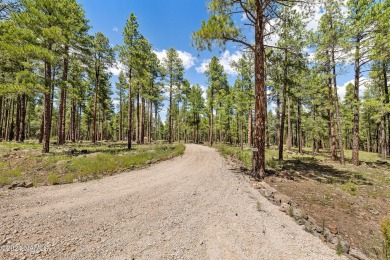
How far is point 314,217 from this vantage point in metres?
6.02

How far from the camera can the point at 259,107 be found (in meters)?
10.1

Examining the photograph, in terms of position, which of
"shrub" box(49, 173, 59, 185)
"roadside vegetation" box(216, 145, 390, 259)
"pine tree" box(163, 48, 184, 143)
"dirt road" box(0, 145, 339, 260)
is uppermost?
"pine tree" box(163, 48, 184, 143)

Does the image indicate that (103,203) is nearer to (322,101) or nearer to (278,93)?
(278,93)

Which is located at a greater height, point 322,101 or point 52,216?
point 322,101

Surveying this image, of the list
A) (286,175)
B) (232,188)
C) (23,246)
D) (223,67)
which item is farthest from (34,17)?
(223,67)

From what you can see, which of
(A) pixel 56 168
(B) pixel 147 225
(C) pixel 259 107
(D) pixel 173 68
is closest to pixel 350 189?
(C) pixel 259 107

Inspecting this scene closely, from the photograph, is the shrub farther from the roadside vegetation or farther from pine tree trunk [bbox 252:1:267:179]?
the roadside vegetation

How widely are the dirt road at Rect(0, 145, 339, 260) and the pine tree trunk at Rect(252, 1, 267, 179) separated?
287cm

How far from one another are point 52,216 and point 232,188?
6.11 metres

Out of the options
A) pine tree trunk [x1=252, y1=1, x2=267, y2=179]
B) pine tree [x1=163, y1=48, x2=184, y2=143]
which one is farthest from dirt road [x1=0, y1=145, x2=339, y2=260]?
pine tree [x1=163, y1=48, x2=184, y2=143]

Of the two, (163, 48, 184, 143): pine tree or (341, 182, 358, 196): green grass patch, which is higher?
(163, 48, 184, 143): pine tree

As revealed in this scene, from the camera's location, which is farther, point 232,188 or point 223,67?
point 223,67

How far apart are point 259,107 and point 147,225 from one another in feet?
26.0

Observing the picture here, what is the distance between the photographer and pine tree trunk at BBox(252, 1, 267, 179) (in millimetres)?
10062
